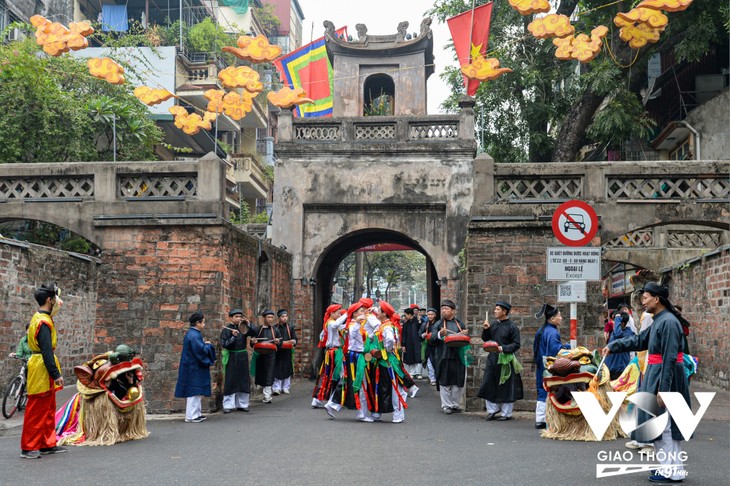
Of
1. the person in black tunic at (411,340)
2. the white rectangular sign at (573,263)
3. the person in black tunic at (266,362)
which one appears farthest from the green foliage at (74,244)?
the white rectangular sign at (573,263)

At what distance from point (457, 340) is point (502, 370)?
1.13 meters

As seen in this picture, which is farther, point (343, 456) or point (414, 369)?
point (414, 369)

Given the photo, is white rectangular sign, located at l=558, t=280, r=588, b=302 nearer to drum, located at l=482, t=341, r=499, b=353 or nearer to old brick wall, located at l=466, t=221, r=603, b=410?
drum, located at l=482, t=341, r=499, b=353

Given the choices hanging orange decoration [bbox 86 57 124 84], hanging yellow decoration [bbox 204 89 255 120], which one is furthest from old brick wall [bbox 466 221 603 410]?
hanging orange decoration [bbox 86 57 124 84]

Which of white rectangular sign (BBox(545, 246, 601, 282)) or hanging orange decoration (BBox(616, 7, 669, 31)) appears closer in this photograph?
white rectangular sign (BBox(545, 246, 601, 282))

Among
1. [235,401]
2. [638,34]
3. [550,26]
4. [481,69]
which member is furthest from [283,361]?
[638,34]

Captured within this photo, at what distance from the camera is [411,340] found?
20.6 m

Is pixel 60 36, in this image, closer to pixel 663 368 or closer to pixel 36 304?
pixel 36 304

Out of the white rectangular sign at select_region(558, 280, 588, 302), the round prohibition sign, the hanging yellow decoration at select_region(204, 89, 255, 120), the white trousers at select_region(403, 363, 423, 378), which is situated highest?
the hanging yellow decoration at select_region(204, 89, 255, 120)

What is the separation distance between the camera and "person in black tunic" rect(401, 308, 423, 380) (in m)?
20.5

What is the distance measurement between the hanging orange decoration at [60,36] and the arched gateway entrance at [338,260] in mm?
8594

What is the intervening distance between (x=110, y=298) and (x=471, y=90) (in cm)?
1163

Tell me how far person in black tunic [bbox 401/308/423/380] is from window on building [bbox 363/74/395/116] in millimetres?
7600

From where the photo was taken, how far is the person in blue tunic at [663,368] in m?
6.82
